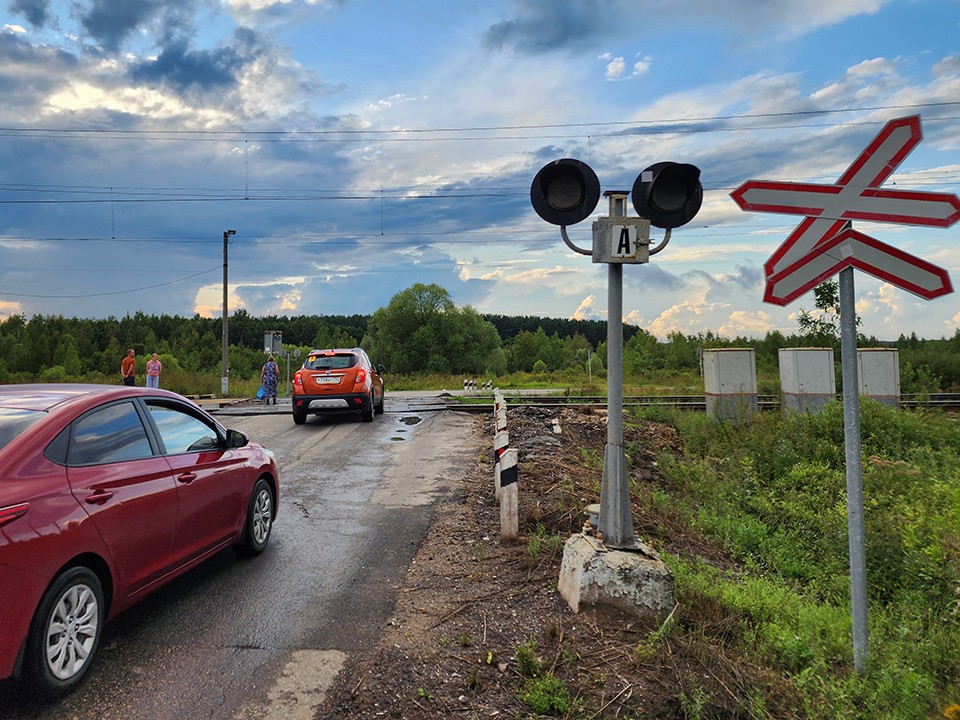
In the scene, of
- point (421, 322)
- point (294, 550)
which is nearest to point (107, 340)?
point (421, 322)

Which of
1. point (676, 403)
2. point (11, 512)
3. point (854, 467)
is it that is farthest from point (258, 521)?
point (676, 403)

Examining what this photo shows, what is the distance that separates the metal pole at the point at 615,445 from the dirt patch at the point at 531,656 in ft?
1.96

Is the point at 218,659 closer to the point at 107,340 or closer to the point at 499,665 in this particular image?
the point at 499,665

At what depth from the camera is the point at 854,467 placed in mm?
3531

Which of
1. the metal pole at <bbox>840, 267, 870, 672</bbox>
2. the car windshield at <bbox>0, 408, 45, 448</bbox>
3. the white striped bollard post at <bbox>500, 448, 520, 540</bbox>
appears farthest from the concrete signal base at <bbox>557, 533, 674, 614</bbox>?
the car windshield at <bbox>0, 408, 45, 448</bbox>

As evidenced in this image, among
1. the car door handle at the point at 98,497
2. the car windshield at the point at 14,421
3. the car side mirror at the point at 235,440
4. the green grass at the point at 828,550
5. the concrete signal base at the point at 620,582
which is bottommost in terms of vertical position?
the green grass at the point at 828,550

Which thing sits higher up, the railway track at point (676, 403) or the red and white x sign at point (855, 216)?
the red and white x sign at point (855, 216)

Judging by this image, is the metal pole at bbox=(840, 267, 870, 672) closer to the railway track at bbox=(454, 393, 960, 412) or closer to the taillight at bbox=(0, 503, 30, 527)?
the taillight at bbox=(0, 503, 30, 527)

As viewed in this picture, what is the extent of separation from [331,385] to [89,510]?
1245 centimetres

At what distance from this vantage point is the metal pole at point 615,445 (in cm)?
469

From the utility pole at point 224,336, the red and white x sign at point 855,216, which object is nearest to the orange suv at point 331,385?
the red and white x sign at point 855,216

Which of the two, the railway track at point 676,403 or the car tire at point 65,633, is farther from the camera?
the railway track at point 676,403

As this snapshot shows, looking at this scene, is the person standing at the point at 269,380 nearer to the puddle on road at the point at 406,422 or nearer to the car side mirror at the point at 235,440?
the puddle on road at the point at 406,422

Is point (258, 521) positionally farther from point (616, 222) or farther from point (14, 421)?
point (616, 222)
